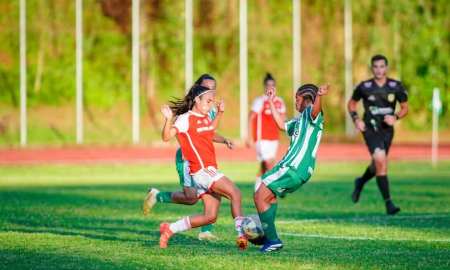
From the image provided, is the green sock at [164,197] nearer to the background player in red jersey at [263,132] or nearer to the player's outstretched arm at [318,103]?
the player's outstretched arm at [318,103]

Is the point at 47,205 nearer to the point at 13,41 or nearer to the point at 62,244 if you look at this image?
the point at 62,244

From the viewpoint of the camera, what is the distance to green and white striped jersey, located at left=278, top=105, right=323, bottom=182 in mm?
8289

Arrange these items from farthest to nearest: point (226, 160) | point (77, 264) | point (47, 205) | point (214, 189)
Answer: point (226, 160), point (47, 205), point (214, 189), point (77, 264)

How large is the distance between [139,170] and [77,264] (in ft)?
61.0

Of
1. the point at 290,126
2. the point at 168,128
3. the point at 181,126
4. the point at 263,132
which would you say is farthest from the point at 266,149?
the point at 168,128

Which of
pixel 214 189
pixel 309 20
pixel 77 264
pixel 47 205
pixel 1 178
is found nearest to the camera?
pixel 77 264

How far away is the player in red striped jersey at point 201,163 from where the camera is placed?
8343 mm

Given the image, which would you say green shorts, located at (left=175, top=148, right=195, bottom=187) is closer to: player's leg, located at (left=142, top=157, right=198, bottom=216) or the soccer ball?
player's leg, located at (left=142, top=157, right=198, bottom=216)

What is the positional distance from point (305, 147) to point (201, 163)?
1.12 metres

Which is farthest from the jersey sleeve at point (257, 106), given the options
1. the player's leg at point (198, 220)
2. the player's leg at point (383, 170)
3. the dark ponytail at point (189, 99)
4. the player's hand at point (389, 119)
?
the player's leg at point (198, 220)

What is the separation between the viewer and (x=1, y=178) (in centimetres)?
2217

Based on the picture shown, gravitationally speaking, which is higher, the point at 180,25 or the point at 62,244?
the point at 180,25

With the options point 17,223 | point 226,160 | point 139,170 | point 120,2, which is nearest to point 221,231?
point 17,223

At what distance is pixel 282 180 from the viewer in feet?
27.3
